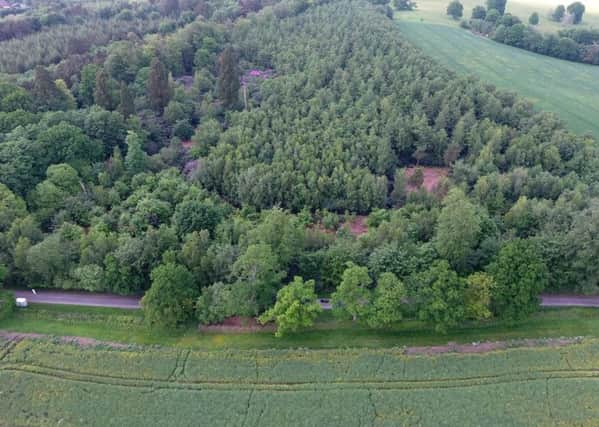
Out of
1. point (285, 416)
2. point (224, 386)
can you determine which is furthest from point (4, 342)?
point (285, 416)

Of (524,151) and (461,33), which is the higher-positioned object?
(461,33)

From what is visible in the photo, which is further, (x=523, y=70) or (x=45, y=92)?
(x=523, y=70)

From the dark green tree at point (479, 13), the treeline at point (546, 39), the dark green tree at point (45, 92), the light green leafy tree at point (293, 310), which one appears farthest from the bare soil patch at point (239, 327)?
the dark green tree at point (479, 13)

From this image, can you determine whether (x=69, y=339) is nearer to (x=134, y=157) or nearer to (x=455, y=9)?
(x=134, y=157)

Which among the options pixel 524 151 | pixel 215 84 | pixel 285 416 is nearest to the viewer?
pixel 285 416

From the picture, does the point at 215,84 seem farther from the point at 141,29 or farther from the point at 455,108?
the point at 455,108

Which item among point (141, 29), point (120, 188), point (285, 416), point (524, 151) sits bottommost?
point (285, 416)

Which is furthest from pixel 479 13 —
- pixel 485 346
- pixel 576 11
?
pixel 485 346
